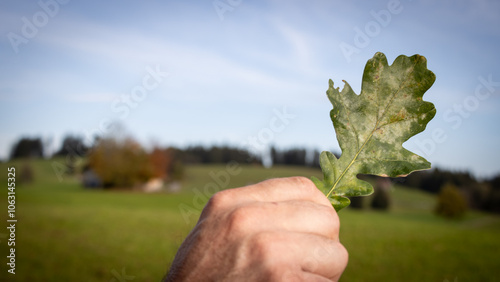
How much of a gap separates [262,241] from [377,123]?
883 millimetres

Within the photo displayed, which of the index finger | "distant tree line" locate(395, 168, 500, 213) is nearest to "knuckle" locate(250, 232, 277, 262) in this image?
the index finger

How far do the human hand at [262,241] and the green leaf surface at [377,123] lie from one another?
18.8 inches

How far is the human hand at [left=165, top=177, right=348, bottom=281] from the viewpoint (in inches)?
39.1

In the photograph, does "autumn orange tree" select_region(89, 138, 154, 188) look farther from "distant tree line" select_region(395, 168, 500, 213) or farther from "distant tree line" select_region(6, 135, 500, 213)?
"distant tree line" select_region(395, 168, 500, 213)

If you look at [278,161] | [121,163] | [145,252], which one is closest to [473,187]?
[278,161]

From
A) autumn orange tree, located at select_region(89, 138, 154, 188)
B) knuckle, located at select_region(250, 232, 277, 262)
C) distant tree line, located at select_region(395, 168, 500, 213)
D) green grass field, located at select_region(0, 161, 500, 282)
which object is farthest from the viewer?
distant tree line, located at select_region(395, 168, 500, 213)

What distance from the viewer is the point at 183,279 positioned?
3.41 ft

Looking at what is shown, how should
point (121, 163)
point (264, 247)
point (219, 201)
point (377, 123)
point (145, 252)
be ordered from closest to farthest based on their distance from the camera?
point (264, 247)
point (219, 201)
point (377, 123)
point (145, 252)
point (121, 163)

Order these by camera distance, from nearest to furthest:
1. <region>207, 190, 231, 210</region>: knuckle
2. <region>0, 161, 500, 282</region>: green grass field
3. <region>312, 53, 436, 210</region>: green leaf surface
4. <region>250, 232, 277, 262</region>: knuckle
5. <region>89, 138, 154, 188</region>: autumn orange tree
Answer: <region>250, 232, 277, 262</region>: knuckle
<region>207, 190, 231, 210</region>: knuckle
<region>312, 53, 436, 210</region>: green leaf surface
<region>0, 161, 500, 282</region>: green grass field
<region>89, 138, 154, 188</region>: autumn orange tree

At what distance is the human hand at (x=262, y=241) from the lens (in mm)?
994

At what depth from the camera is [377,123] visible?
5.31 ft

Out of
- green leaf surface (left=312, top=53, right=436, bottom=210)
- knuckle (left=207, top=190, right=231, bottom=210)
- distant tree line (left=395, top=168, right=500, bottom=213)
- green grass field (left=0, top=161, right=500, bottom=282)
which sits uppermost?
green leaf surface (left=312, top=53, right=436, bottom=210)

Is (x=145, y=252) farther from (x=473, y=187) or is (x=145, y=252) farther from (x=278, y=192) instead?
(x=473, y=187)

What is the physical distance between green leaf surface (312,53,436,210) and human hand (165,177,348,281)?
48cm
